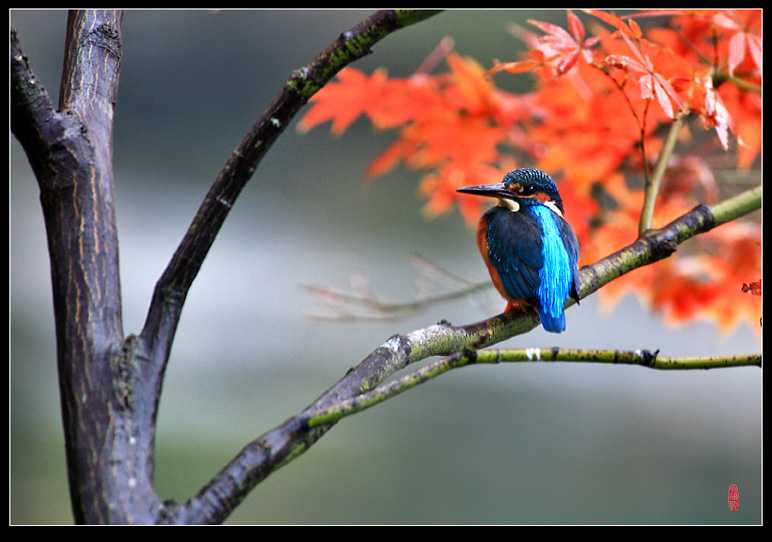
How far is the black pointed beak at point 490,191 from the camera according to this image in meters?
1.06

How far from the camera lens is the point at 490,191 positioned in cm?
108

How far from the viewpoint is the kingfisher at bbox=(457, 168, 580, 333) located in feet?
3.42

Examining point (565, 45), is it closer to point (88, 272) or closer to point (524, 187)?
point (524, 187)

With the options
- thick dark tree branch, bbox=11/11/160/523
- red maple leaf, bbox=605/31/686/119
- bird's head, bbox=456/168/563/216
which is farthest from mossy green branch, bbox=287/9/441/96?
bird's head, bbox=456/168/563/216

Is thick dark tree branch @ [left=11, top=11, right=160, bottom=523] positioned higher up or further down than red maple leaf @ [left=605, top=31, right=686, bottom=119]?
further down

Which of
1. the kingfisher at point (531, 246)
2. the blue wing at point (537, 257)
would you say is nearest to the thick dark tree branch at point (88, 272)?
the kingfisher at point (531, 246)

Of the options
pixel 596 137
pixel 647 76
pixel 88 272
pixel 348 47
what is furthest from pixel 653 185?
pixel 88 272

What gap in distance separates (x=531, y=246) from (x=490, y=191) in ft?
0.40

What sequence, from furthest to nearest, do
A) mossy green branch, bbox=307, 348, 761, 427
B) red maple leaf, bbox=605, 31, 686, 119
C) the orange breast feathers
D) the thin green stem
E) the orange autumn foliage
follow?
1. the orange autumn foliage
2. the orange breast feathers
3. the thin green stem
4. red maple leaf, bbox=605, 31, 686, 119
5. mossy green branch, bbox=307, 348, 761, 427

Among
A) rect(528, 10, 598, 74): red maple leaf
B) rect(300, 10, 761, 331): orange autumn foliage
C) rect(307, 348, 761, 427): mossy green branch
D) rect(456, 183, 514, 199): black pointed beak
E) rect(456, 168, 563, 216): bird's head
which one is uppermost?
rect(300, 10, 761, 331): orange autumn foliage

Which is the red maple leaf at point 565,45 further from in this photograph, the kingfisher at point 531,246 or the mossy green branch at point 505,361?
the mossy green branch at point 505,361

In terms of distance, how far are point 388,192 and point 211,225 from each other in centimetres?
418

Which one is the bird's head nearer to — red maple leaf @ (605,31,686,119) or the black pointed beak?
the black pointed beak
